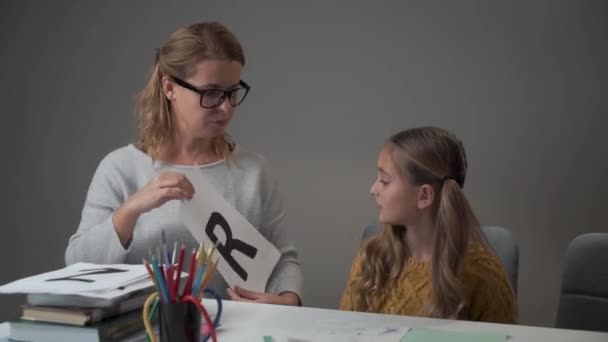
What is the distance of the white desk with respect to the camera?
1.39m

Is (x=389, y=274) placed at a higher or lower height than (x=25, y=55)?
lower

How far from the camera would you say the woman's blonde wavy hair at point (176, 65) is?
1.90 meters

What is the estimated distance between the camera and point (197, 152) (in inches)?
81.5

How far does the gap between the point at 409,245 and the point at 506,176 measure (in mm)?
818

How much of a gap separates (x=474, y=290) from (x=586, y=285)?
403 mm

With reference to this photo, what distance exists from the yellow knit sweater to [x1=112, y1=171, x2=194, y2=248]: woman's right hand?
60 cm

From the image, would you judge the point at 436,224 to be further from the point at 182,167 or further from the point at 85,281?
the point at 85,281

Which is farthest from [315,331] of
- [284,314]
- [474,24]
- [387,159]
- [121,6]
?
[121,6]

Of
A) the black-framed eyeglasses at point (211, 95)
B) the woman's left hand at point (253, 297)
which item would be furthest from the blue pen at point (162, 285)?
the black-framed eyeglasses at point (211, 95)

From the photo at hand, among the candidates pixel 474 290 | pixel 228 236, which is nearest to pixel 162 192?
pixel 228 236

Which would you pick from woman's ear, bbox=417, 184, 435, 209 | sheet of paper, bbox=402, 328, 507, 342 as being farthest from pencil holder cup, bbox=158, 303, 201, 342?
woman's ear, bbox=417, 184, 435, 209

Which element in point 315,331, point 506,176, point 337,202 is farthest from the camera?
point 337,202

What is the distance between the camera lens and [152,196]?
1723mm

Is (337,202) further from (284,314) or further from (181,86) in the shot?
(284,314)
